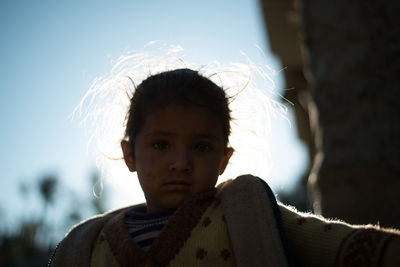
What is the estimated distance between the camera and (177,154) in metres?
1.68

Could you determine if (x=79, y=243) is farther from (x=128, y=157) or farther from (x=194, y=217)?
(x=194, y=217)

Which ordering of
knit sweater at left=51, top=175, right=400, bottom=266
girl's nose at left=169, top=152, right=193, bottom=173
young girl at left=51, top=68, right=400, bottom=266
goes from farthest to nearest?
girl's nose at left=169, top=152, right=193, bottom=173
young girl at left=51, top=68, right=400, bottom=266
knit sweater at left=51, top=175, right=400, bottom=266

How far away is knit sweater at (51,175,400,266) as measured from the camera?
122 centimetres

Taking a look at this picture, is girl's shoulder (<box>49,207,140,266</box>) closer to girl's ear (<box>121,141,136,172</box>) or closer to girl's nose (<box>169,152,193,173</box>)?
girl's ear (<box>121,141,136,172</box>)

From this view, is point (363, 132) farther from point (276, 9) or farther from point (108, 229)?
point (276, 9)

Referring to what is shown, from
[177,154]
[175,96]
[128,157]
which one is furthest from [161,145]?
[128,157]

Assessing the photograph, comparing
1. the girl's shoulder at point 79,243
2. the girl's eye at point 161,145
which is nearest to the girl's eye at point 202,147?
the girl's eye at point 161,145

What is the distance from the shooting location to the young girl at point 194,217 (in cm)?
133

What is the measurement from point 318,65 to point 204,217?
5.45 feet

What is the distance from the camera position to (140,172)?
180 centimetres

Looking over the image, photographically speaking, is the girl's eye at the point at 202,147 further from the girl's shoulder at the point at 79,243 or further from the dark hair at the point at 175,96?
the girl's shoulder at the point at 79,243

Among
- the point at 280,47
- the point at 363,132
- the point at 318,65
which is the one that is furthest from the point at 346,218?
the point at 280,47

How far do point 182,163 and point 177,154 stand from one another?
58 mm

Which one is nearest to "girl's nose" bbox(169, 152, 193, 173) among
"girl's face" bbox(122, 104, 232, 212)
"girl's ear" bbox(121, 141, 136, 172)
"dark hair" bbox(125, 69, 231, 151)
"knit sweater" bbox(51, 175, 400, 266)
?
"girl's face" bbox(122, 104, 232, 212)
